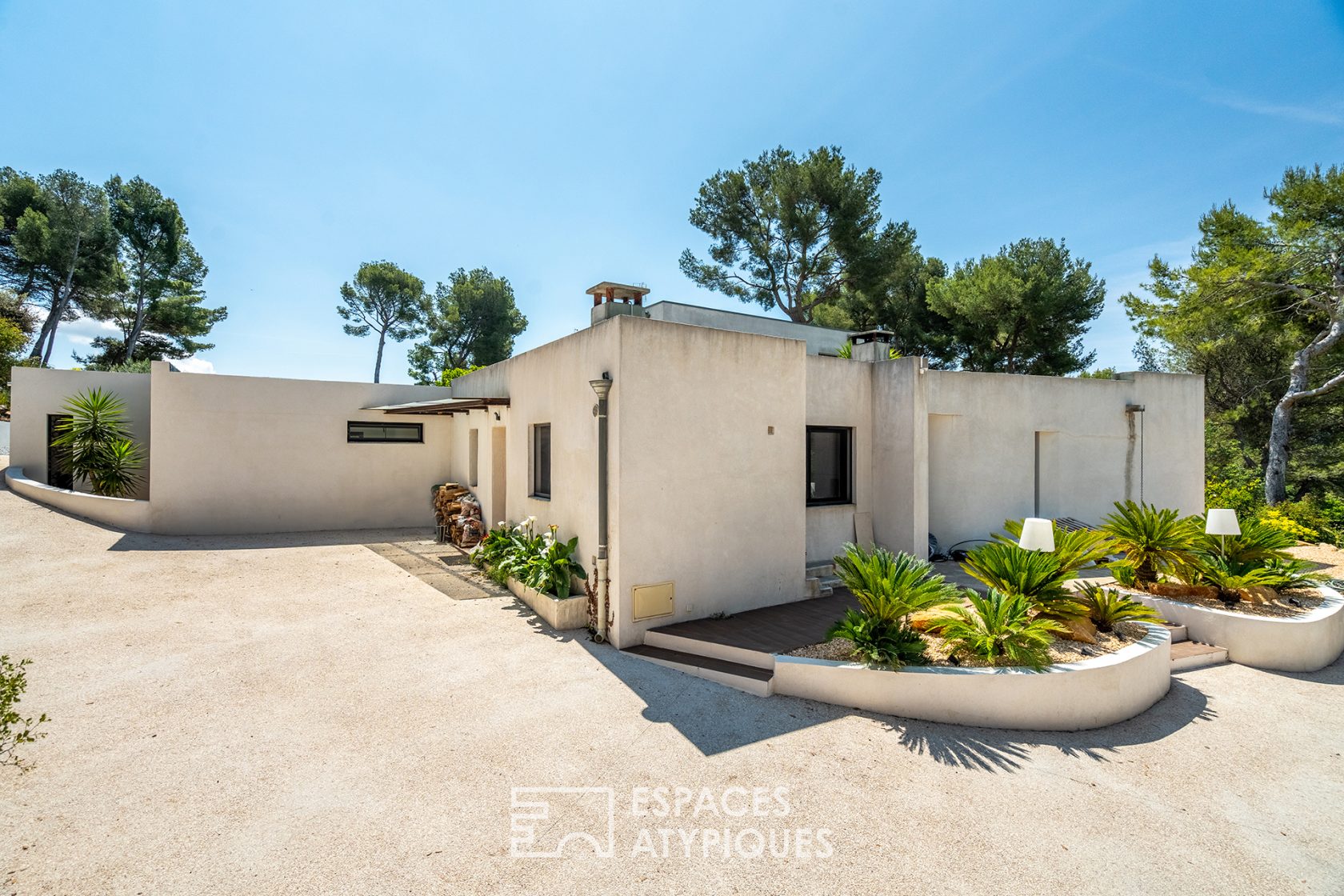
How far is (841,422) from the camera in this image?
29.5 ft

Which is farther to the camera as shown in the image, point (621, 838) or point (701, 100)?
point (701, 100)

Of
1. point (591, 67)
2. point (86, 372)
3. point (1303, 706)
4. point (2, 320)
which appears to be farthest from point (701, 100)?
point (2, 320)

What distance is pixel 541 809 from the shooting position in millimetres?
3402

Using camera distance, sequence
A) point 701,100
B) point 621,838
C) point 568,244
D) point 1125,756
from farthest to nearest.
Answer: point 568,244, point 701,100, point 1125,756, point 621,838

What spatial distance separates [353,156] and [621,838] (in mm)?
12146

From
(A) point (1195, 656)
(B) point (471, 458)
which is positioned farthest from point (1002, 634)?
(B) point (471, 458)

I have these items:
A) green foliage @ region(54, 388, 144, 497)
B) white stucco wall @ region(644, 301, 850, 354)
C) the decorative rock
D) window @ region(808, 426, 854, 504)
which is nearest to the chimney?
window @ region(808, 426, 854, 504)

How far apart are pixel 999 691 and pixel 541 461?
21.0ft

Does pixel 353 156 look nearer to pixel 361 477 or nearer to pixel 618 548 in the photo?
pixel 361 477

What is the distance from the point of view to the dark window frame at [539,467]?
332 inches

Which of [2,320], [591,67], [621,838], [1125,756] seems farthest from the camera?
[2,320]

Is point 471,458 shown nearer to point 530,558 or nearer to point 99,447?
point 530,558

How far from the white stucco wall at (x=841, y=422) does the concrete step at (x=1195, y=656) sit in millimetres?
3988

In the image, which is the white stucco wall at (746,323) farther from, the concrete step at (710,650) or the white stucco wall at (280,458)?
the concrete step at (710,650)
